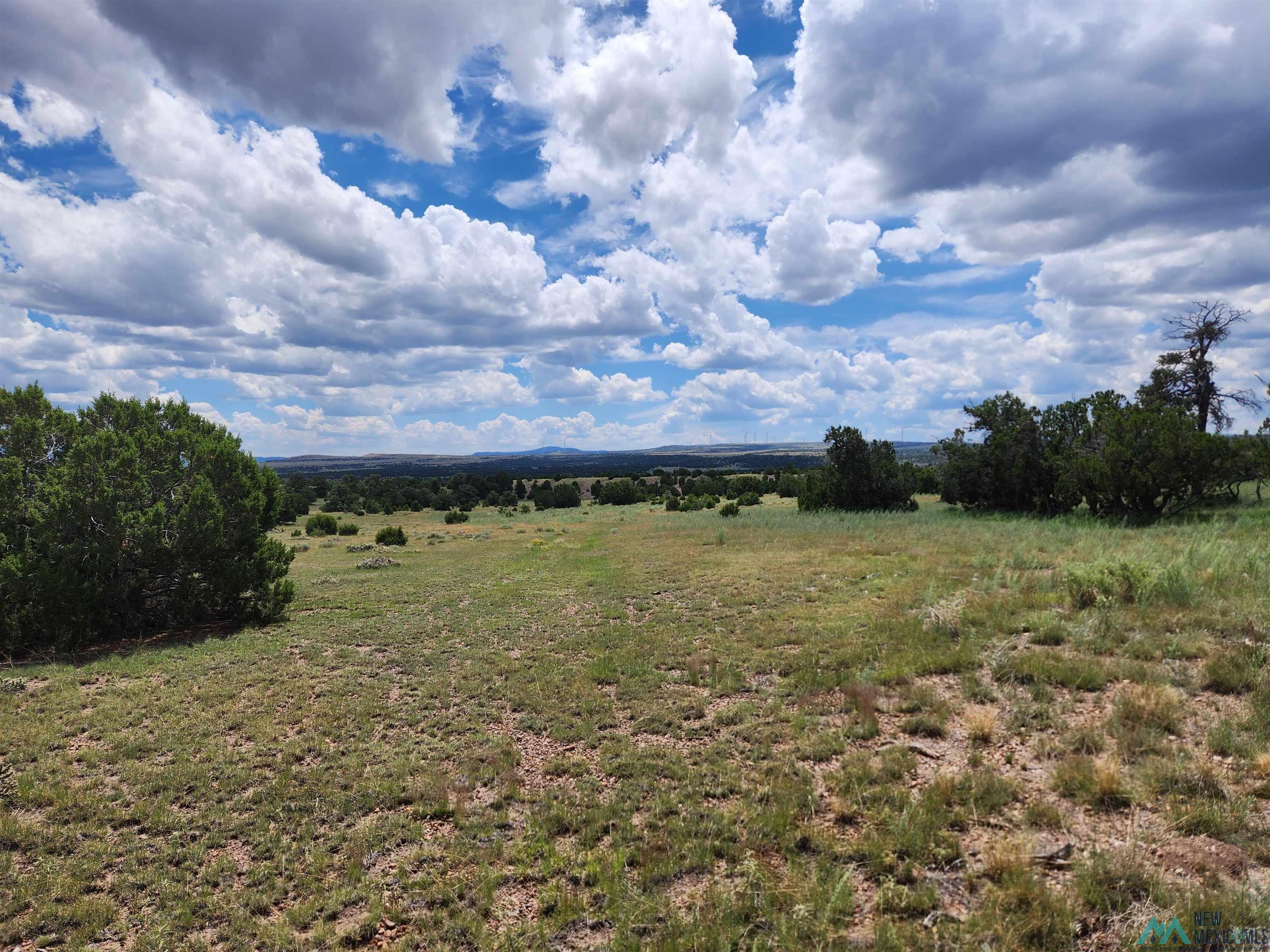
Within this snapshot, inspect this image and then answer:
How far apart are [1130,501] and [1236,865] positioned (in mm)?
25332

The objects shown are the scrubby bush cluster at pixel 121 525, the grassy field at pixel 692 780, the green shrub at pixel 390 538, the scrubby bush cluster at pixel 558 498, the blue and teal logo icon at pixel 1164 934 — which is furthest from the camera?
the scrubby bush cluster at pixel 558 498

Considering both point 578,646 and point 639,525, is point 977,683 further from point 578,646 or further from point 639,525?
point 639,525

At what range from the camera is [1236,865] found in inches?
155

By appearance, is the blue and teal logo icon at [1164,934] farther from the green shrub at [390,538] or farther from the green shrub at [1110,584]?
the green shrub at [390,538]

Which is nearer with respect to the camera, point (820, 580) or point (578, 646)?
point (578, 646)

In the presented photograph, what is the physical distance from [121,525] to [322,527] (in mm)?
35177

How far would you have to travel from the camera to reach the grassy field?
13.9ft

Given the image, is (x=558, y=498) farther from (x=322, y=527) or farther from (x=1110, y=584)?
(x=1110, y=584)

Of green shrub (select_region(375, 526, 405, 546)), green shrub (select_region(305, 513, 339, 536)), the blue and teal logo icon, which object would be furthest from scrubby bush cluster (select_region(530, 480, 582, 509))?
the blue and teal logo icon

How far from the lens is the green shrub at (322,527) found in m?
44.1

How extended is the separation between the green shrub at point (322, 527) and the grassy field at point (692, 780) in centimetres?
3547

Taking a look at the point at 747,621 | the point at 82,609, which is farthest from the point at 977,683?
the point at 82,609

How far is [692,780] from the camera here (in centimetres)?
627

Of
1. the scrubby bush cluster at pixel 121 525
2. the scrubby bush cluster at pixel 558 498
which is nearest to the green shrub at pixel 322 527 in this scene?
the scrubby bush cluster at pixel 121 525
